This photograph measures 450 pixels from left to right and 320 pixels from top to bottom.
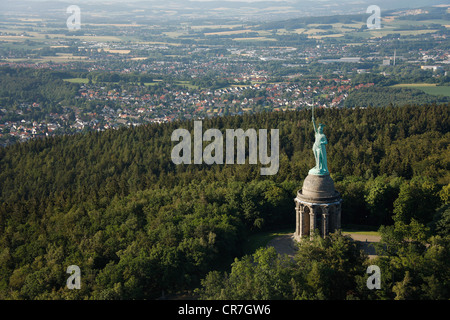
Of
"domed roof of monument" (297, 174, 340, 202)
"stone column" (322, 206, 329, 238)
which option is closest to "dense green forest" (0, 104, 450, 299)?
"stone column" (322, 206, 329, 238)

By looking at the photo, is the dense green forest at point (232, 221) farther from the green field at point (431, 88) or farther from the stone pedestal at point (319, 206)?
the green field at point (431, 88)

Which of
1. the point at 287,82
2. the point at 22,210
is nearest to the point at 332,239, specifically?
the point at 22,210

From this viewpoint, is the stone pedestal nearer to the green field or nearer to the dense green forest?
the dense green forest

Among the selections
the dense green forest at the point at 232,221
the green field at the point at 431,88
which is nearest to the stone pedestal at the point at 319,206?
the dense green forest at the point at 232,221

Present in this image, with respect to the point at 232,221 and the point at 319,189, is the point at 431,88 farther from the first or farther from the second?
the point at 319,189

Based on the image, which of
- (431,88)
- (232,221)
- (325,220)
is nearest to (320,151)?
(325,220)
